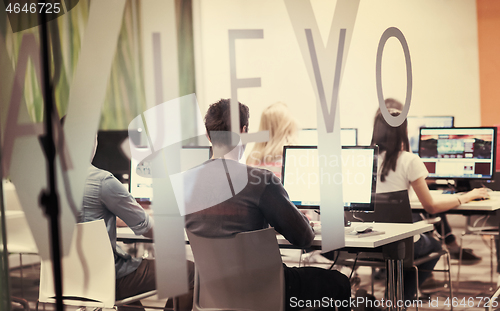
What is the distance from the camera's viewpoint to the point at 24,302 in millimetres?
2496

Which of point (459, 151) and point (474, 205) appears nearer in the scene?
point (474, 205)

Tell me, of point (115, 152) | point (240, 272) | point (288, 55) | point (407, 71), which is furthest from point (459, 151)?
point (115, 152)

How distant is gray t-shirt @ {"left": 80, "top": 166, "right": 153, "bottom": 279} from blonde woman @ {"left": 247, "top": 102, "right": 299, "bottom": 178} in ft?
2.08

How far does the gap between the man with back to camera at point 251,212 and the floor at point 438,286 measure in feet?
0.47

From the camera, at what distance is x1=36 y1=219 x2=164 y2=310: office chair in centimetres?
216

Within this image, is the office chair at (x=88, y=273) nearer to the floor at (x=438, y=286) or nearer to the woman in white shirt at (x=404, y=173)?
the floor at (x=438, y=286)

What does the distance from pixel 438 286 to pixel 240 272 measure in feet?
6.14

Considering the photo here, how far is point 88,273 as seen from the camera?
7.27ft

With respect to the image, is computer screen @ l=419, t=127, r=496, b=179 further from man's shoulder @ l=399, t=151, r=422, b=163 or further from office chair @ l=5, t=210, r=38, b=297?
office chair @ l=5, t=210, r=38, b=297

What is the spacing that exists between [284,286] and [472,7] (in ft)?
7.24

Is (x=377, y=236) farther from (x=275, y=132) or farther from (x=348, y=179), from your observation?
(x=275, y=132)

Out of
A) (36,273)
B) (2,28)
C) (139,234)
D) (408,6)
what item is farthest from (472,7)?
(36,273)

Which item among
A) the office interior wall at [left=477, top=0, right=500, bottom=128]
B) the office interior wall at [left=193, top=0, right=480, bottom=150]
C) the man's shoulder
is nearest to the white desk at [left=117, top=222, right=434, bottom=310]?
the man's shoulder

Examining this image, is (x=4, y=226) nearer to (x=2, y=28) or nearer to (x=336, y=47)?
(x=2, y=28)
